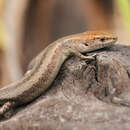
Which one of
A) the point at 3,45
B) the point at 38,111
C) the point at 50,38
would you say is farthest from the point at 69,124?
the point at 50,38

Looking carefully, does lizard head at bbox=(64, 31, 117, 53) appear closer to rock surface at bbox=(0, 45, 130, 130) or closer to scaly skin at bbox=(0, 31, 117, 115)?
scaly skin at bbox=(0, 31, 117, 115)

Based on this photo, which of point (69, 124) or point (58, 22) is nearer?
point (69, 124)

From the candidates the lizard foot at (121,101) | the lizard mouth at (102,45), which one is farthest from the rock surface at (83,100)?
the lizard mouth at (102,45)

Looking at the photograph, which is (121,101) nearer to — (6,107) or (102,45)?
(102,45)

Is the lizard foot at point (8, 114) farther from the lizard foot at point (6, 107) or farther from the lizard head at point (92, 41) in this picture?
the lizard head at point (92, 41)

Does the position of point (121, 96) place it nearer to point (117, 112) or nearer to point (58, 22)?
point (117, 112)

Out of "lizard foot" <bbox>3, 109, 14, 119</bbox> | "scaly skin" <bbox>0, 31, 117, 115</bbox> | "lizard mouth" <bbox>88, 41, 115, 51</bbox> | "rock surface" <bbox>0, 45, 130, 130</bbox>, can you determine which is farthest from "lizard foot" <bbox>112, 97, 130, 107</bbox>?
"lizard foot" <bbox>3, 109, 14, 119</bbox>
